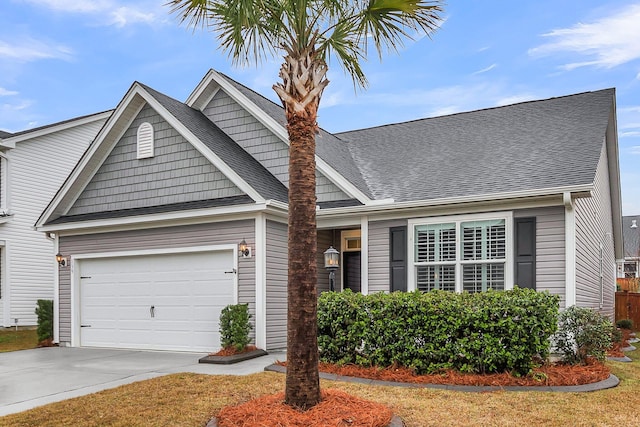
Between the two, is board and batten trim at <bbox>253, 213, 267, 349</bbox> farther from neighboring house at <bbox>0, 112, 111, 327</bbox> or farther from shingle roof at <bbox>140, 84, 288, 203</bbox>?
neighboring house at <bbox>0, 112, 111, 327</bbox>

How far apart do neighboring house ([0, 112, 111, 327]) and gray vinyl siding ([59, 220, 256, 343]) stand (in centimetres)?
501

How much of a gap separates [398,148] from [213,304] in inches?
241

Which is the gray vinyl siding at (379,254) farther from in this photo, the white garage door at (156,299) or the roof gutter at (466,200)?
the white garage door at (156,299)

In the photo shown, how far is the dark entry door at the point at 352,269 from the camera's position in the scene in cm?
1302

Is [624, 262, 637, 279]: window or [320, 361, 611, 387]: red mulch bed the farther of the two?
[624, 262, 637, 279]: window

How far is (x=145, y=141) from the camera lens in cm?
1247

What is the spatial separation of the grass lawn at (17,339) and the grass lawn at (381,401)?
24.1 ft

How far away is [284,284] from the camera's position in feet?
37.1

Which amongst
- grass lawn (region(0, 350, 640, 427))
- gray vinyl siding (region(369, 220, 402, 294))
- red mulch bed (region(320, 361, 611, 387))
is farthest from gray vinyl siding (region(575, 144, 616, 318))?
gray vinyl siding (region(369, 220, 402, 294))

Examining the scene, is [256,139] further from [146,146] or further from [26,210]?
[26,210]

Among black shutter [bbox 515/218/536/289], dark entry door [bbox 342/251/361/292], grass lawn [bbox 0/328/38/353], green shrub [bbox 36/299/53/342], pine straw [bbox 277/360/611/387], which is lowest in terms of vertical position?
grass lawn [bbox 0/328/38/353]

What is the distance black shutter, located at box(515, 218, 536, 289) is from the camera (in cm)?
955

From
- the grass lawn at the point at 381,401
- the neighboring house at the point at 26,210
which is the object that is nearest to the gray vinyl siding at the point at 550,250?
the grass lawn at the point at 381,401

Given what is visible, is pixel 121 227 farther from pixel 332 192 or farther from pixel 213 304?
pixel 332 192
